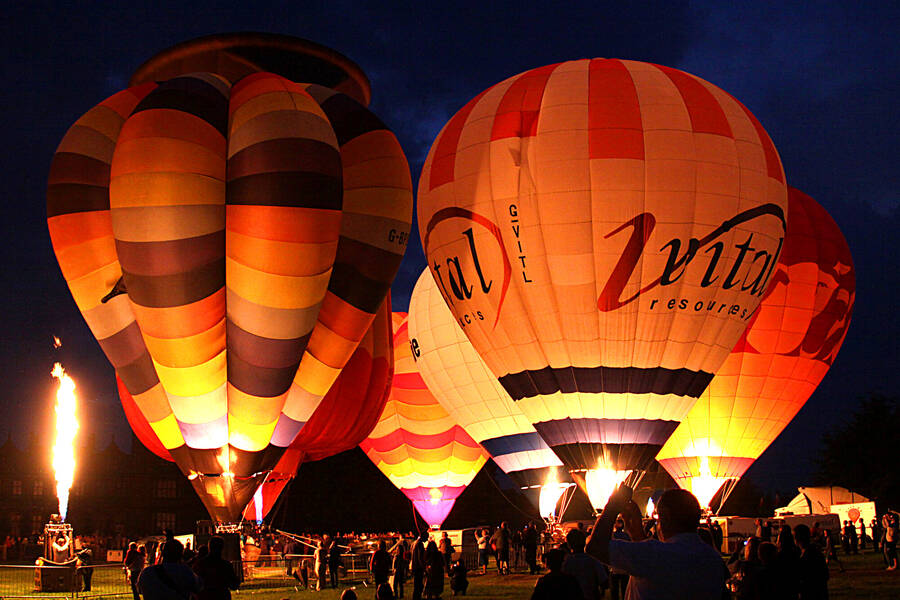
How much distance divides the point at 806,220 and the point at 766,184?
5.18 m

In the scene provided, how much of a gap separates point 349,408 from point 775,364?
811 centimetres

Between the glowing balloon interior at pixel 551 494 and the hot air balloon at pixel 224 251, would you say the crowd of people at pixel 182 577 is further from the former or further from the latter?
the glowing balloon interior at pixel 551 494

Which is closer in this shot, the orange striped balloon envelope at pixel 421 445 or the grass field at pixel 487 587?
the grass field at pixel 487 587

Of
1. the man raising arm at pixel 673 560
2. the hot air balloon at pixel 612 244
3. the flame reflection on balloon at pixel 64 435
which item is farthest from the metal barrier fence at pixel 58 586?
the man raising arm at pixel 673 560

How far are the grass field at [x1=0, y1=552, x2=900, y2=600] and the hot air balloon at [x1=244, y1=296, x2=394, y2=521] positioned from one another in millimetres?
2843

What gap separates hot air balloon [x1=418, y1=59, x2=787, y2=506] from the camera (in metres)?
14.1

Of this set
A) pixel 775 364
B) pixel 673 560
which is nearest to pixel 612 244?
pixel 775 364

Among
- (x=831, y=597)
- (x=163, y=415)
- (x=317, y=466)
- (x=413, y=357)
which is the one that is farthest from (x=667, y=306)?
(x=317, y=466)

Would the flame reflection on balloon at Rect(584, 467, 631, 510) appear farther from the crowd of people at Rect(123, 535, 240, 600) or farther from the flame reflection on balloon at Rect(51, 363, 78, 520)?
the crowd of people at Rect(123, 535, 240, 600)

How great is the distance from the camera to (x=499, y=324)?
49.3ft

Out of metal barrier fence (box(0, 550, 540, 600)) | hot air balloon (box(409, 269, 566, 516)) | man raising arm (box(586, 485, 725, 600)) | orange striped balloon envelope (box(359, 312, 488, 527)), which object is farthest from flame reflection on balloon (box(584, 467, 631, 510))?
man raising arm (box(586, 485, 725, 600))

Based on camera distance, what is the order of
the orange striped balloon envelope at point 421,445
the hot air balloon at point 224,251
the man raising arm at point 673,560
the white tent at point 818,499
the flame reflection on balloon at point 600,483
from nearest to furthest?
the man raising arm at point 673,560, the hot air balloon at point 224,251, the flame reflection on balloon at point 600,483, the orange striped balloon envelope at point 421,445, the white tent at point 818,499

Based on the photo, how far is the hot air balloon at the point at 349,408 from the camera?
61.6 feet

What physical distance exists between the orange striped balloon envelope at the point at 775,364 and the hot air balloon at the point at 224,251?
727 cm
